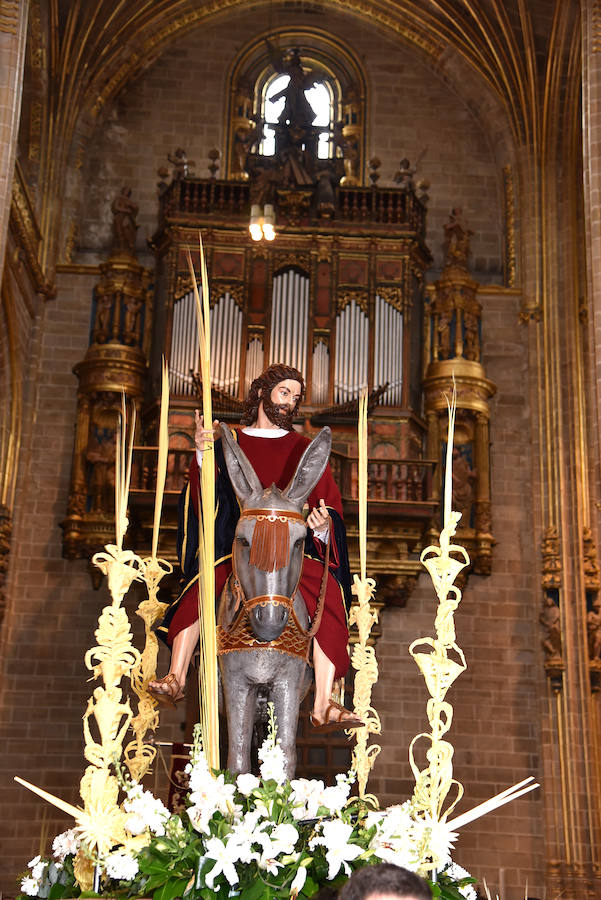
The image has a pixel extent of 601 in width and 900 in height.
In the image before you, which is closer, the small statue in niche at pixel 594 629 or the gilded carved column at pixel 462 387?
the small statue in niche at pixel 594 629

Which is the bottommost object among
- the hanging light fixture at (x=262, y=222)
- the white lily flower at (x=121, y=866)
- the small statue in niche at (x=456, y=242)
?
the white lily flower at (x=121, y=866)

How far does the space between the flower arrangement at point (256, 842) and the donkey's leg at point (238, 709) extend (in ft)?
2.43

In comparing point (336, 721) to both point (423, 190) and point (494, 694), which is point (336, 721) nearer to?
point (494, 694)

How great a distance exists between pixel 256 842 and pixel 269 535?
5.20ft

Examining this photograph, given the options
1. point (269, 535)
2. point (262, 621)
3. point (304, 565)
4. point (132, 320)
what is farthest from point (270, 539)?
point (132, 320)

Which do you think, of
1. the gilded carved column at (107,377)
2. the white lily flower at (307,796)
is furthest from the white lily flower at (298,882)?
the gilded carved column at (107,377)

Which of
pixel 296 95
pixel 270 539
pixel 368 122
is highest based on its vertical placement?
A: pixel 368 122

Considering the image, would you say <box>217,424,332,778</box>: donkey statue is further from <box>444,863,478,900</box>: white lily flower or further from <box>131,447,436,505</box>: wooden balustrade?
<box>131,447,436,505</box>: wooden balustrade

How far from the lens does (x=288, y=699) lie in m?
5.47

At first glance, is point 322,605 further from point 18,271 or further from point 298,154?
point 298,154

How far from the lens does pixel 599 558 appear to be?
14.6 meters

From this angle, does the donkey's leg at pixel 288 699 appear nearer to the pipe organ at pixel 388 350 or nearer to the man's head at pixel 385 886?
the man's head at pixel 385 886

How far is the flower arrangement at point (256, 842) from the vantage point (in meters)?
4.16

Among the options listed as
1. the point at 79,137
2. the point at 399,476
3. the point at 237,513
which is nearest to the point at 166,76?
the point at 79,137
